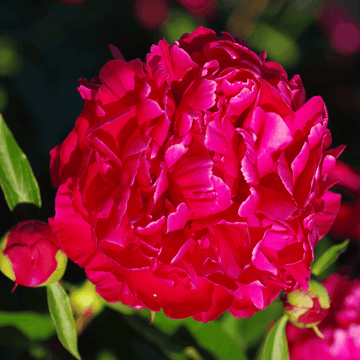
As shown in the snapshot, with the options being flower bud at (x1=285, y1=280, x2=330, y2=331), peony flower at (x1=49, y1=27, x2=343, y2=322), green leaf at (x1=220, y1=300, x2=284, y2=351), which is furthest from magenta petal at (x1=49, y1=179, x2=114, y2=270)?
green leaf at (x1=220, y1=300, x2=284, y2=351)

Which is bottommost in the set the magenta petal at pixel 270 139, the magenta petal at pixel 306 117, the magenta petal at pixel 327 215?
the magenta petal at pixel 327 215

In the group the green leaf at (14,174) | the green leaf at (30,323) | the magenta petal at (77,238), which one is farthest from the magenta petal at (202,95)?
the green leaf at (30,323)

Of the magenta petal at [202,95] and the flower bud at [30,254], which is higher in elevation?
the magenta petal at [202,95]

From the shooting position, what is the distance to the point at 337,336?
89 cm

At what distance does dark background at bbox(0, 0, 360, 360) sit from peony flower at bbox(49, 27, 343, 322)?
0.48 meters

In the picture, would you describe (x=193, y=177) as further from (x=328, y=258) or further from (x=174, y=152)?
(x=328, y=258)

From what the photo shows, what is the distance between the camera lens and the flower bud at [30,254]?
65 cm

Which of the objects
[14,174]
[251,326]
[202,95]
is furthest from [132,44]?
[251,326]

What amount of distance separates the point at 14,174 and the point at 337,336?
76 cm

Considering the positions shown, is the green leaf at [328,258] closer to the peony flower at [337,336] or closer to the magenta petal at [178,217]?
the peony flower at [337,336]

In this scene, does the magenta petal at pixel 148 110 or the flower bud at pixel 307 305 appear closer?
the magenta petal at pixel 148 110

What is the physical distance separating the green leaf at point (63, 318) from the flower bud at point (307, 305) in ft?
1.28

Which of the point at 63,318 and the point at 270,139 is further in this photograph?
the point at 63,318

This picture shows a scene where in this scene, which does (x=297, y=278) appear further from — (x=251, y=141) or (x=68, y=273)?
(x=68, y=273)
